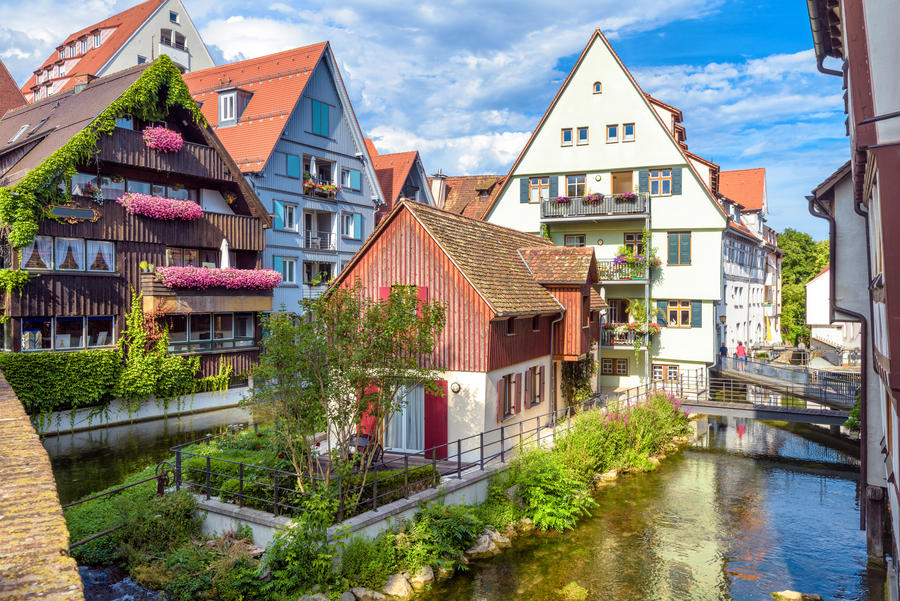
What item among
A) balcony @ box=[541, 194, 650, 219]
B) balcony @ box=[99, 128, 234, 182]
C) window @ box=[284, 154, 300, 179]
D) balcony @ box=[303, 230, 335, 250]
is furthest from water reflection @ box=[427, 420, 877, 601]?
window @ box=[284, 154, 300, 179]

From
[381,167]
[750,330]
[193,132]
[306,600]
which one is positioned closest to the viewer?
[306,600]

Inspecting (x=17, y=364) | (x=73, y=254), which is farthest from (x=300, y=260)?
(x=17, y=364)

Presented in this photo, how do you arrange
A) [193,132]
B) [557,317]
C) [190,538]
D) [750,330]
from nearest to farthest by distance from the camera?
[190,538] < [557,317] < [193,132] < [750,330]

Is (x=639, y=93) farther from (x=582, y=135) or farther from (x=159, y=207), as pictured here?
(x=159, y=207)

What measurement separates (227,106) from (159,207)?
42.0ft

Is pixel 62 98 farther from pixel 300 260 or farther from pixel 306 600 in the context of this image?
pixel 306 600

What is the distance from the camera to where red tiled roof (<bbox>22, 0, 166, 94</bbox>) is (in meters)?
44.9

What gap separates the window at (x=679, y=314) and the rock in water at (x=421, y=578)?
21892mm

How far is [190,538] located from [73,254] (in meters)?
16.3

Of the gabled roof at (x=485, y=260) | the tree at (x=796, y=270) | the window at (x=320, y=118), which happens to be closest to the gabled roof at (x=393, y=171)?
the window at (x=320, y=118)

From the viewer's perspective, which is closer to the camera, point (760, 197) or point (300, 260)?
point (300, 260)

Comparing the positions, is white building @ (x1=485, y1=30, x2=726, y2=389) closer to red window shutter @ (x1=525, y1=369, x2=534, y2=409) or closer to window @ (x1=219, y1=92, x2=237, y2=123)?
red window shutter @ (x1=525, y1=369, x2=534, y2=409)

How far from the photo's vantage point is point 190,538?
1336cm

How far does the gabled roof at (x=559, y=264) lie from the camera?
22.0m
